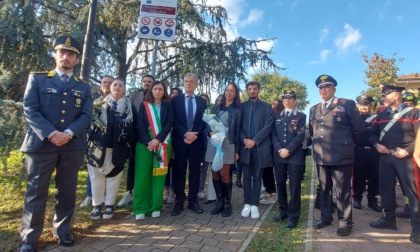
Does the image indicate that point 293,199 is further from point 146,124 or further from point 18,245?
point 18,245

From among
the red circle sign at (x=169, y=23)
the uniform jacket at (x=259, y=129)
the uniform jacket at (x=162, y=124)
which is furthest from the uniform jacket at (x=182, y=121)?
the red circle sign at (x=169, y=23)

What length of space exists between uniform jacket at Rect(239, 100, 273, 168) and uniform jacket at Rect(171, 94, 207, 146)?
0.69m

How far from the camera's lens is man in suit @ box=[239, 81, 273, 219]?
452cm

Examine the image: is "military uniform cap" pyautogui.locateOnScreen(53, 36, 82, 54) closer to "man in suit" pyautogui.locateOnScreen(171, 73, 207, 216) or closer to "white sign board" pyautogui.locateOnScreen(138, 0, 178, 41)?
"man in suit" pyautogui.locateOnScreen(171, 73, 207, 216)

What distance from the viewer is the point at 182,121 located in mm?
4664

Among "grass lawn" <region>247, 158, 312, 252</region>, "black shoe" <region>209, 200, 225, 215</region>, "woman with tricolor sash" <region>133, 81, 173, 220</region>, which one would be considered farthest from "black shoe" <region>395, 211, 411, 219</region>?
"woman with tricolor sash" <region>133, 81, 173, 220</region>

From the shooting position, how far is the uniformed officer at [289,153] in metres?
4.29

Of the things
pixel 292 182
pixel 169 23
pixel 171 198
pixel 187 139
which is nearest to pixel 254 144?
pixel 292 182

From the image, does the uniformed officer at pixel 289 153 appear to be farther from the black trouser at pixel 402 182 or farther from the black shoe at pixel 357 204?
the black shoe at pixel 357 204

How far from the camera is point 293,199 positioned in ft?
14.1

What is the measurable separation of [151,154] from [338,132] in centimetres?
286

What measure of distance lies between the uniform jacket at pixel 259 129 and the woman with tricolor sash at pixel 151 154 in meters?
1.24

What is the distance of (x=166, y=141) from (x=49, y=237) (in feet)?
6.58

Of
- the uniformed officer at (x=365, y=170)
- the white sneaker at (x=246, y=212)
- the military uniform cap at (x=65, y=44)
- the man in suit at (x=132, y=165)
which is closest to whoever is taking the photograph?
the military uniform cap at (x=65, y=44)
